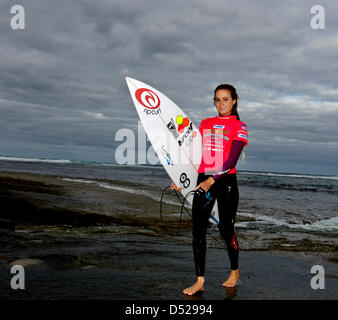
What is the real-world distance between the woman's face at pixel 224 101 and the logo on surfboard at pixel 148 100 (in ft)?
3.83

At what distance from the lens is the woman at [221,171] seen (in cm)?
354

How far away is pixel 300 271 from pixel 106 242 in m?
3.26

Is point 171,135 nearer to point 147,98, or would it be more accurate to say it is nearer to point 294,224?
point 147,98

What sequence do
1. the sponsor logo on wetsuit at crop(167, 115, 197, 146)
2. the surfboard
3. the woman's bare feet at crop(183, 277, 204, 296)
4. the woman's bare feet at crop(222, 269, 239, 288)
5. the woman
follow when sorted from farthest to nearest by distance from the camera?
the sponsor logo on wetsuit at crop(167, 115, 197, 146), the surfboard, the woman's bare feet at crop(222, 269, 239, 288), the woman, the woman's bare feet at crop(183, 277, 204, 296)

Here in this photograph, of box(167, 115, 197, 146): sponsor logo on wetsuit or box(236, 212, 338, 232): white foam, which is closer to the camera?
box(167, 115, 197, 146): sponsor logo on wetsuit

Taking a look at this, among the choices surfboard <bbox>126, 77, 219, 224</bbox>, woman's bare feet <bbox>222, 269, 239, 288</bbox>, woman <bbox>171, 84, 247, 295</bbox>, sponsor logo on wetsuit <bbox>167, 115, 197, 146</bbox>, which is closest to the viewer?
woman <bbox>171, 84, 247, 295</bbox>

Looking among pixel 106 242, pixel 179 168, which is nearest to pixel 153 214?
pixel 106 242

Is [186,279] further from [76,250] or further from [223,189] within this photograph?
[76,250]

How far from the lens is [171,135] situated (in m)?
4.59

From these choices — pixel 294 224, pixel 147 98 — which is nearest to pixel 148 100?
pixel 147 98

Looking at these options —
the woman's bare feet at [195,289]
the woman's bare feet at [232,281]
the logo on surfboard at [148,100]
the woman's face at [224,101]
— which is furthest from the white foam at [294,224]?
the woman's face at [224,101]

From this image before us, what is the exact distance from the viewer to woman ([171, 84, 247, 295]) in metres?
3.54

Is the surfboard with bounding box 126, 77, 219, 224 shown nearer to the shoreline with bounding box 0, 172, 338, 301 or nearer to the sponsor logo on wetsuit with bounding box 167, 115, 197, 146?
the sponsor logo on wetsuit with bounding box 167, 115, 197, 146

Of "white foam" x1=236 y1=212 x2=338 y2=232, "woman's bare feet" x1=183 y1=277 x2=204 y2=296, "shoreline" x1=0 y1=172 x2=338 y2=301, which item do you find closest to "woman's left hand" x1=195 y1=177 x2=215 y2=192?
"woman's bare feet" x1=183 y1=277 x2=204 y2=296
